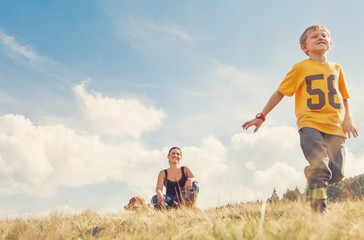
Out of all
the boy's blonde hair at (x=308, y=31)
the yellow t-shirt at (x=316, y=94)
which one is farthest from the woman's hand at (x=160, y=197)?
the boy's blonde hair at (x=308, y=31)

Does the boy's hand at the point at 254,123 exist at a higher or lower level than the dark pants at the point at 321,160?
higher

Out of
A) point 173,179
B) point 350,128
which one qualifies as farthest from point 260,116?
point 173,179

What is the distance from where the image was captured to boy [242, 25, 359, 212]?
3693mm

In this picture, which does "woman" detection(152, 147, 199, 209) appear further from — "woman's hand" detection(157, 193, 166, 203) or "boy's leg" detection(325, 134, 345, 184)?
"boy's leg" detection(325, 134, 345, 184)

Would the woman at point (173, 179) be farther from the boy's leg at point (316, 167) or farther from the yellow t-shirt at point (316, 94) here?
the boy's leg at point (316, 167)

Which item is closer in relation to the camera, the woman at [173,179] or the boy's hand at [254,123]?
the boy's hand at [254,123]

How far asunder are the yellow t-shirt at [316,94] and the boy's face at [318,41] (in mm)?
187

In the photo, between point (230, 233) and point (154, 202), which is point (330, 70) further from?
point (154, 202)

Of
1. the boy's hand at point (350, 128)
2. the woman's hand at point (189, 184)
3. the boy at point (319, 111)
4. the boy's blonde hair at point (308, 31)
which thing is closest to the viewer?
the boy at point (319, 111)

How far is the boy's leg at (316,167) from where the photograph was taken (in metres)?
3.58

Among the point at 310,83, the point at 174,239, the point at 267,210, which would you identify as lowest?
the point at 174,239

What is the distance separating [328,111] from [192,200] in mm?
3515

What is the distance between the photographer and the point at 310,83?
4.18m

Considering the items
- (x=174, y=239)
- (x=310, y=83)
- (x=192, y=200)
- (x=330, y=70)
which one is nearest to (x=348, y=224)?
(x=174, y=239)
